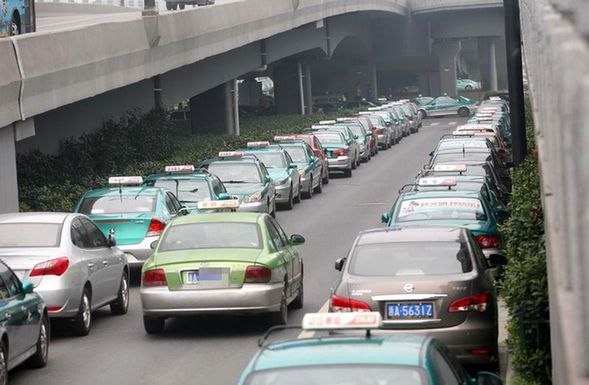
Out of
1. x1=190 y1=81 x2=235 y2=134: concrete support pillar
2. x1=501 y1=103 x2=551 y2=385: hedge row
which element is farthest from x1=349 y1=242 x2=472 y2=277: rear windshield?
x1=190 y1=81 x2=235 y2=134: concrete support pillar

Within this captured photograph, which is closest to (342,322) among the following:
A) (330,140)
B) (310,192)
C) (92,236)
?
(92,236)

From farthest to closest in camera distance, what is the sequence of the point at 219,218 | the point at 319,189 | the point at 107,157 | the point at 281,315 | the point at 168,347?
the point at 319,189 → the point at 107,157 → the point at 219,218 → the point at 281,315 → the point at 168,347

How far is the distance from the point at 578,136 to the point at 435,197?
14.0m

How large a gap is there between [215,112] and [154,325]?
38.6m

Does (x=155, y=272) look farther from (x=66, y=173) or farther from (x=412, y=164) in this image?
(x=412, y=164)

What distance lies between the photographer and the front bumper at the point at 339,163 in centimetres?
4374

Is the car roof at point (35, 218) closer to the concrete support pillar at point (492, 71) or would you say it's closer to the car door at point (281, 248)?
the car door at point (281, 248)

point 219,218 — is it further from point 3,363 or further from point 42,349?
point 3,363

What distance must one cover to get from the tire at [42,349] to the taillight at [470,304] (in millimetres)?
4119

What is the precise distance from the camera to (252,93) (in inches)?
4208

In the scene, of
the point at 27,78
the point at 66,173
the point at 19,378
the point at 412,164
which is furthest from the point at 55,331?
the point at 412,164

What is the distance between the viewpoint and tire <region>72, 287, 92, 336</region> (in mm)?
15702

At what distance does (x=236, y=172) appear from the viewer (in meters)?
30.2

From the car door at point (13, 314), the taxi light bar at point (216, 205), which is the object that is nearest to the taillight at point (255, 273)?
the car door at point (13, 314)
